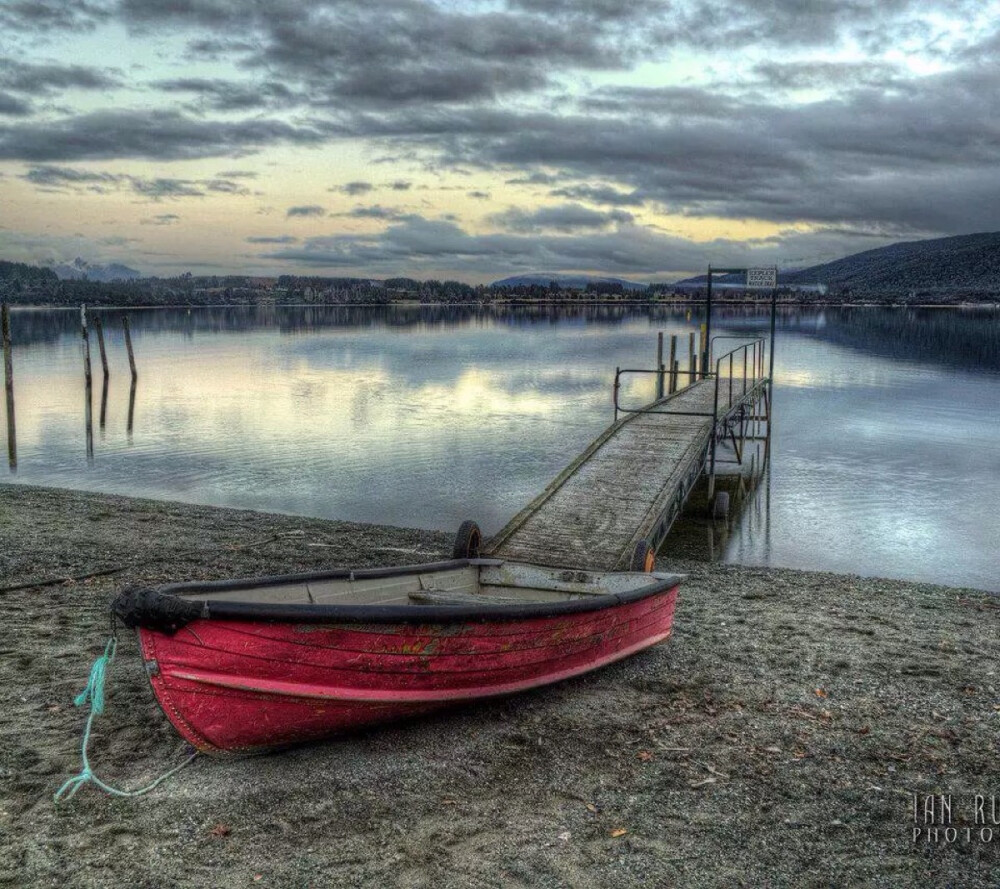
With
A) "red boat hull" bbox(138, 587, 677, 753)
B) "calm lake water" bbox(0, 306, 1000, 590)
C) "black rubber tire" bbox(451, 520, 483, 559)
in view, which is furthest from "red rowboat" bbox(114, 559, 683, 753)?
"calm lake water" bbox(0, 306, 1000, 590)

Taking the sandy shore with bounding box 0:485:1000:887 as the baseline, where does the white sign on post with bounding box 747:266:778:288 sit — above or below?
above

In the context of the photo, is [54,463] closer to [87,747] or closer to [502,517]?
[502,517]

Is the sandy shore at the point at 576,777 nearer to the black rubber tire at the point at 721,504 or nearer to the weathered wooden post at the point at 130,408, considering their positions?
the black rubber tire at the point at 721,504

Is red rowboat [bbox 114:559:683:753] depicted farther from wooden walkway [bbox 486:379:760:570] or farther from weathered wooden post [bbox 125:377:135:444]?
weathered wooden post [bbox 125:377:135:444]

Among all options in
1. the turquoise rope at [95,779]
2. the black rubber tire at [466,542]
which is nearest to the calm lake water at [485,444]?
the black rubber tire at [466,542]

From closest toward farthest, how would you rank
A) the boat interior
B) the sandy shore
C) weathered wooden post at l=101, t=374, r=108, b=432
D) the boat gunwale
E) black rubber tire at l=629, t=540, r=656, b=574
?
the sandy shore → the boat gunwale → the boat interior → black rubber tire at l=629, t=540, r=656, b=574 → weathered wooden post at l=101, t=374, r=108, b=432

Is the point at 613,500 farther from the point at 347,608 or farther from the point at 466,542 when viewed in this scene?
the point at 347,608

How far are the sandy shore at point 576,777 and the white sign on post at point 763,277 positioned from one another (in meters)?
18.9

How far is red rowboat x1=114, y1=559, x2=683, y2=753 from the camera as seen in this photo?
244 inches

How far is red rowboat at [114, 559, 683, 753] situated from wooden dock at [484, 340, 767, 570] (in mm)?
2746

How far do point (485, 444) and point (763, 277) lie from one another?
10.4m

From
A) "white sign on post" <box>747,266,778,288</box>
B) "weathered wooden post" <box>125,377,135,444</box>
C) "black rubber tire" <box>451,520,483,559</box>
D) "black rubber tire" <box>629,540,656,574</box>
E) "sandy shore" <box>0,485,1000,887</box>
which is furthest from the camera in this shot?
"weathered wooden post" <box>125,377,135,444</box>

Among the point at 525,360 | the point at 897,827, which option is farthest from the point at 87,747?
the point at 525,360

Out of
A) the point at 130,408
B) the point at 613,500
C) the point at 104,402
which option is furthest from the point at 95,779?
the point at 104,402
